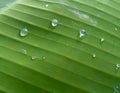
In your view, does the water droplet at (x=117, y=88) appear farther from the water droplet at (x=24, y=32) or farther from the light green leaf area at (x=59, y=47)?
the water droplet at (x=24, y=32)

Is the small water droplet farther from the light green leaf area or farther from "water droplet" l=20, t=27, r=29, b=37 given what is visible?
"water droplet" l=20, t=27, r=29, b=37

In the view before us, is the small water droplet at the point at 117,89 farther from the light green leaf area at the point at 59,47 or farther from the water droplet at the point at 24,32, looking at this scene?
the water droplet at the point at 24,32

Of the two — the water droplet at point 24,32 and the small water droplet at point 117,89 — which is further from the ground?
the water droplet at point 24,32

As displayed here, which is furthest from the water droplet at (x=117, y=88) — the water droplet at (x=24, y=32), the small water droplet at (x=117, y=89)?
the water droplet at (x=24, y=32)

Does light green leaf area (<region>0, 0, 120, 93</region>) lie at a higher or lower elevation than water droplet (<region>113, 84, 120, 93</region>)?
higher

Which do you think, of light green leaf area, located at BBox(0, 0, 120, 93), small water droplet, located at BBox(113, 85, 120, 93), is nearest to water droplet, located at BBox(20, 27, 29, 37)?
light green leaf area, located at BBox(0, 0, 120, 93)

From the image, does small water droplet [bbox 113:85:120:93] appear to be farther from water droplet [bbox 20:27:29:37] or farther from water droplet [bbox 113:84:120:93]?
water droplet [bbox 20:27:29:37]

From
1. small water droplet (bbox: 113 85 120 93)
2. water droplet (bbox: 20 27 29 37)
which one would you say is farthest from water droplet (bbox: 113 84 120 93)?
water droplet (bbox: 20 27 29 37)

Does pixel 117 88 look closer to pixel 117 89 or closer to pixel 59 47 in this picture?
pixel 117 89

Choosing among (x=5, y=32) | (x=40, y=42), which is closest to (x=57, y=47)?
(x=40, y=42)
